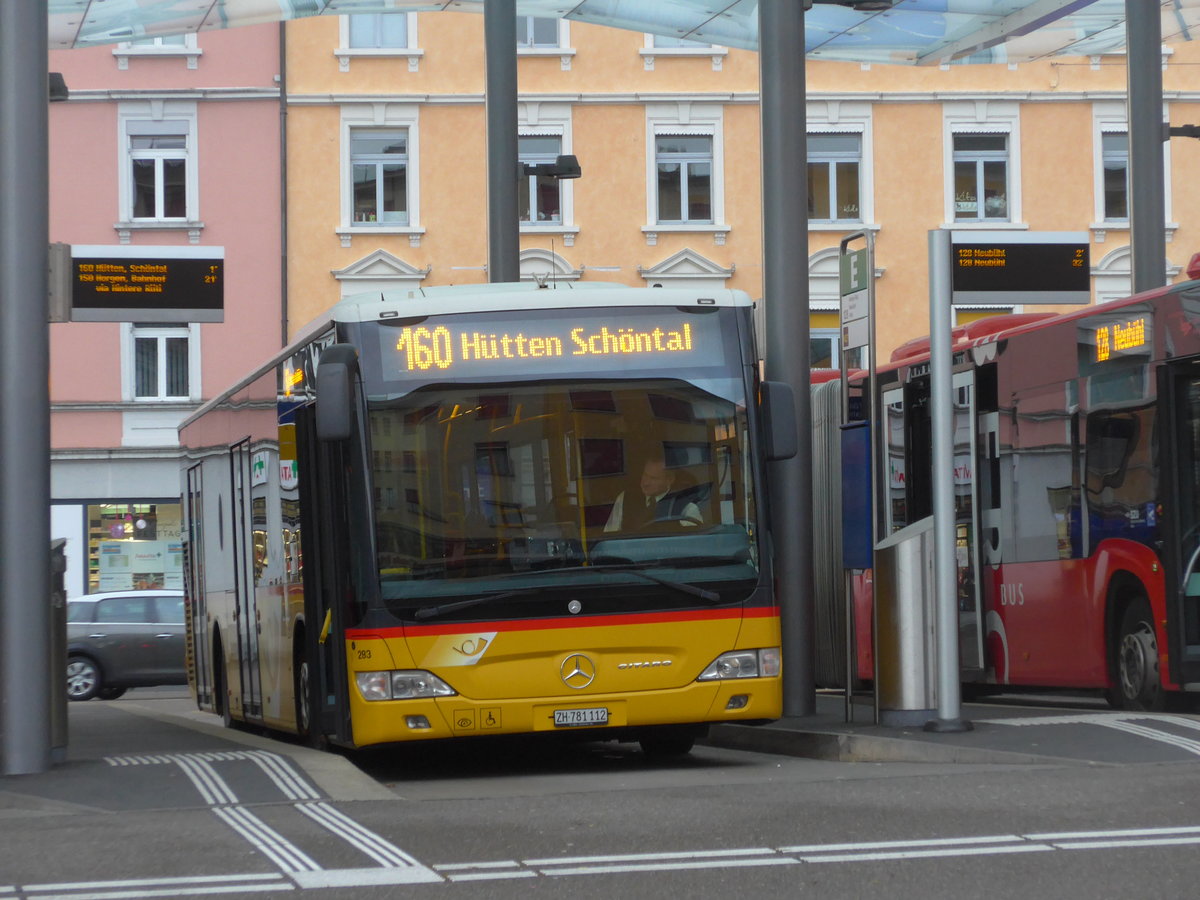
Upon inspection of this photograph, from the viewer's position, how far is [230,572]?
17.2 metres

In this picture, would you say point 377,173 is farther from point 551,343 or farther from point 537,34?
point 551,343

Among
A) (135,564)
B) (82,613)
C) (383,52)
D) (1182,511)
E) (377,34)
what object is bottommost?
(82,613)

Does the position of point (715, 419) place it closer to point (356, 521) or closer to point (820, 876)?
point (356, 521)

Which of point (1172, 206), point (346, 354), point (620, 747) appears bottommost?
point (620, 747)

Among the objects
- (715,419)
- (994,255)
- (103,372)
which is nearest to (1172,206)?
(103,372)

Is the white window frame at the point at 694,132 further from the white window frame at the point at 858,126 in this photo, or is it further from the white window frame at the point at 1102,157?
the white window frame at the point at 1102,157

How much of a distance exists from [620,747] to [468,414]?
4507 mm

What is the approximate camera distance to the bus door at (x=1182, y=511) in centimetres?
1348

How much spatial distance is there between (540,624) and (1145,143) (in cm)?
879

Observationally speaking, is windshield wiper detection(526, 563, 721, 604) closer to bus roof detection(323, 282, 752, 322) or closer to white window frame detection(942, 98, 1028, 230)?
bus roof detection(323, 282, 752, 322)

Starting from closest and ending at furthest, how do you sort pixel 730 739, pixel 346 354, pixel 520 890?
pixel 520 890
pixel 346 354
pixel 730 739

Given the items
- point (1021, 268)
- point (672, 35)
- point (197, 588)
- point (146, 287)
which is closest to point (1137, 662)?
point (1021, 268)

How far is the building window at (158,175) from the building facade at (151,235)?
0.02 metres

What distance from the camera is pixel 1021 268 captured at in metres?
13.9
